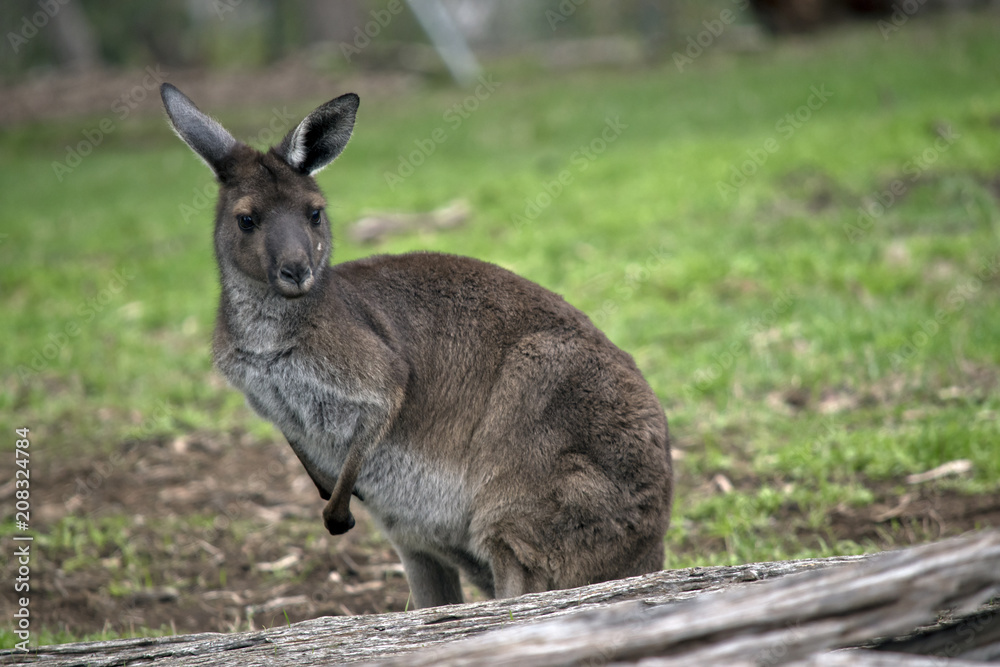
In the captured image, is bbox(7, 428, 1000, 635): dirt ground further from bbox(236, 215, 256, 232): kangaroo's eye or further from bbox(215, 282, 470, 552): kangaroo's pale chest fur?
bbox(236, 215, 256, 232): kangaroo's eye

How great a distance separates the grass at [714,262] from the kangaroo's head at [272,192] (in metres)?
2.12

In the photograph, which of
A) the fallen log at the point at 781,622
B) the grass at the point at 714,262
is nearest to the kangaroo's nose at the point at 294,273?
the fallen log at the point at 781,622

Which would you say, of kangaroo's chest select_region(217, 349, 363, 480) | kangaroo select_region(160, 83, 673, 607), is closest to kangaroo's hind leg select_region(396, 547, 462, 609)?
kangaroo select_region(160, 83, 673, 607)

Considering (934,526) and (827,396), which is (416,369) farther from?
(827,396)

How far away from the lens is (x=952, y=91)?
411 inches

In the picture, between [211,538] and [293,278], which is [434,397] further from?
[211,538]

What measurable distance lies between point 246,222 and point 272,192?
0.14m

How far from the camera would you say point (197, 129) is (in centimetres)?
328

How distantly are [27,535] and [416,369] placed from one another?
8.41ft

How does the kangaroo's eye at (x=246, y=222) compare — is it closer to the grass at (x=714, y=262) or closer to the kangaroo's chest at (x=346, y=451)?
the kangaroo's chest at (x=346, y=451)

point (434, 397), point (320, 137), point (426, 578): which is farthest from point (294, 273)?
point (426, 578)

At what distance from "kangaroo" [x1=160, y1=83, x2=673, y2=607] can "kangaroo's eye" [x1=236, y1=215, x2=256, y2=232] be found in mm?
17

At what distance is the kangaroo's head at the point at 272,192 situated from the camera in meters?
3.15

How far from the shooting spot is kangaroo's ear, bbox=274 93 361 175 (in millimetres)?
3270
